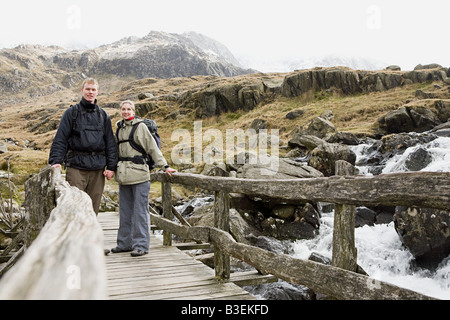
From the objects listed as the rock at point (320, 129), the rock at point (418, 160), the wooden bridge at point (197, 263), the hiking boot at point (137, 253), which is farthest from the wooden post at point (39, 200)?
the rock at point (320, 129)

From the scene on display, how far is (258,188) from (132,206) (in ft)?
9.74

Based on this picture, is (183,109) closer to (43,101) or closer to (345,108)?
(345,108)

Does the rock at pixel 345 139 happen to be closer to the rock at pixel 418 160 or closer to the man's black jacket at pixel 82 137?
the rock at pixel 418 160

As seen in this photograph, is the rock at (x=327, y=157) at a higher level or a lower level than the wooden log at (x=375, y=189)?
lower

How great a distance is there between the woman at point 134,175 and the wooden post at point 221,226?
132cm

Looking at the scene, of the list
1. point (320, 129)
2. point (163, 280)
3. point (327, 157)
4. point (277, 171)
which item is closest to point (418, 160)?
point (327, 157)

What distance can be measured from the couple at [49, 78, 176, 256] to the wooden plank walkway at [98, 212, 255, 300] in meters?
0.43

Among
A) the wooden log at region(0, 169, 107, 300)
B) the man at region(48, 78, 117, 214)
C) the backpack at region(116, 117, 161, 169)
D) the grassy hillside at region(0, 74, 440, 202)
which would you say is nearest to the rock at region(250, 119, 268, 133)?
the grassy hillside at region(0, 74, 440, 202)

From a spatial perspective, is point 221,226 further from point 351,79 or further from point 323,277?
point 351,79

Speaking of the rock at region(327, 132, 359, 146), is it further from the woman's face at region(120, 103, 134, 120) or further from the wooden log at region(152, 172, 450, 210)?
the wooden log at region(152, 172, 450, 210)

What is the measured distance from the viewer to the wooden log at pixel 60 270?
3.59 feet

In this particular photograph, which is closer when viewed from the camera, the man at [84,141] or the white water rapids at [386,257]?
the man at [84,141]
